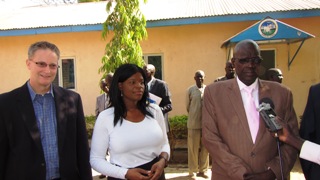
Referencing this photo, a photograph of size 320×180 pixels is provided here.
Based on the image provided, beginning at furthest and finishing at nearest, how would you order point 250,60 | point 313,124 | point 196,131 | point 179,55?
1. point 179,55
2. point 196,131
3. point 250,60
4. point 313,124

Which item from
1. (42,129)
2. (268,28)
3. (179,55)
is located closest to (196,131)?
(268,28)

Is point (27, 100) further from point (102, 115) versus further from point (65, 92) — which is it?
point (102, 115)

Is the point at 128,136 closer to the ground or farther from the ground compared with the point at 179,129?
farther from the ground

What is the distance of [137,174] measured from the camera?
114 inches

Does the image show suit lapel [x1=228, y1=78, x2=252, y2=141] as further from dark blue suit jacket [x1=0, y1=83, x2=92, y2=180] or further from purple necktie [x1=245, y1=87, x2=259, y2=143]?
dark blue suit jacket [x1=0, y1=83, x2=92, y2=180]

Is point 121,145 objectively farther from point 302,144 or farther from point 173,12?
point 173,12

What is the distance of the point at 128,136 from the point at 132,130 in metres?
0.07

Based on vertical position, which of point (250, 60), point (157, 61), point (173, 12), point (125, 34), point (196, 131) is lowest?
point (196, 131)

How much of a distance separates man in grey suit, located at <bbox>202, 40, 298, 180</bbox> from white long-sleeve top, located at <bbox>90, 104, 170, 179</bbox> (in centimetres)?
53

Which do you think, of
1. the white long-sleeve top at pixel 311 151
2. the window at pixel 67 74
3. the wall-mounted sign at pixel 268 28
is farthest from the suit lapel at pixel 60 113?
the window at pixel 67 74

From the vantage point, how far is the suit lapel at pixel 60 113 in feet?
9.09

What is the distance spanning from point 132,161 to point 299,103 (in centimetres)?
740

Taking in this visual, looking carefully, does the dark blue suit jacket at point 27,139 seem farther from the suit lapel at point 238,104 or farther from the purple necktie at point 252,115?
the purple necktie at point 252,115

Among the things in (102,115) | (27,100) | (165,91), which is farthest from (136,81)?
(165,91)
